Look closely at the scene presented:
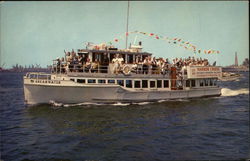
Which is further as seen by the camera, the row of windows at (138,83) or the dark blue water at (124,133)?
the row of windows at (138,83)

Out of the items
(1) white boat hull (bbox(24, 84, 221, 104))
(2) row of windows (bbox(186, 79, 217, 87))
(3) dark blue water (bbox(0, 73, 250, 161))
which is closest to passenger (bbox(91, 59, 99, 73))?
(1) white boat hull (bbox(24, 84, 221, 104))

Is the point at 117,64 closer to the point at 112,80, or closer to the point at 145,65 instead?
the point at 112,80

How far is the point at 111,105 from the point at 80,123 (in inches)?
219

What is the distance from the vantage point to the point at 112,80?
64.0 ft

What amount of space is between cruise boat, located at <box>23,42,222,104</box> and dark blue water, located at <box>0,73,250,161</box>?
1.14 m

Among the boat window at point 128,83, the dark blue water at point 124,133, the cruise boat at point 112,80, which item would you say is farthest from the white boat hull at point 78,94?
the dark blue water at point 124,133

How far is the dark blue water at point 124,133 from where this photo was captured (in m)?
9.44

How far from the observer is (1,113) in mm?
18328

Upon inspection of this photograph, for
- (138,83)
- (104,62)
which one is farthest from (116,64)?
(138,83)

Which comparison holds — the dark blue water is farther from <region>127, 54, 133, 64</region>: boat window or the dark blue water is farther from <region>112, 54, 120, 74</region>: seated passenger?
<region>127, 54, 133, 64</region>: boat window

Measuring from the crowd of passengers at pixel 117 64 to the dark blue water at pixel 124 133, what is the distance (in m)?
3.50

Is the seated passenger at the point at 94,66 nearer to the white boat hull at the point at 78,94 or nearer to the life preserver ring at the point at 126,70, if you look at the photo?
the white boat hull at the point at 78,94

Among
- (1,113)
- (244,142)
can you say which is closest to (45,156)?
(244,142)

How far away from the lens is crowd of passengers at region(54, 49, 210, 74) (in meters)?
19.4
